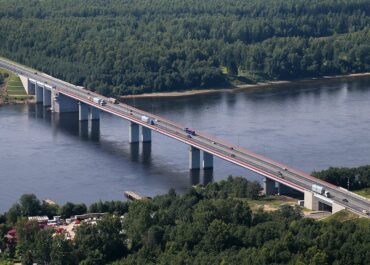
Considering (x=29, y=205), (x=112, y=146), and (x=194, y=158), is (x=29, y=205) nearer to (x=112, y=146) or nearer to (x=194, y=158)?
(x=194, y=158)

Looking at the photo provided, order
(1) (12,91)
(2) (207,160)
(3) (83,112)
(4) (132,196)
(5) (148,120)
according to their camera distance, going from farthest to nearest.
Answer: (1) (12,91) < (3) (83,112) < (5) (148,120) < (2) (207,160) < (4) (132,196)

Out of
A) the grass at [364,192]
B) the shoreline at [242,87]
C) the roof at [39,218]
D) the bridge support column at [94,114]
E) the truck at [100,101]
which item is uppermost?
the truck at [100,101]


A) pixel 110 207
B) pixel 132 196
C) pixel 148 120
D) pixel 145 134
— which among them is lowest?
pixel 132 196

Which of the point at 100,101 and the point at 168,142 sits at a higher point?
the point at 100,101

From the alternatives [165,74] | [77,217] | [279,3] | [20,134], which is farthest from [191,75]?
[77,217]

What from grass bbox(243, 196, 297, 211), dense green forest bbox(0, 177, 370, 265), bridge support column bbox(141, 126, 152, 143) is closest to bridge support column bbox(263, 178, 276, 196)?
grass bbox(243, 196, 297, 211)

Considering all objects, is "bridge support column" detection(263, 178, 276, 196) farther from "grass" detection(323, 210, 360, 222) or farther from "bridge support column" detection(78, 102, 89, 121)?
"bridge support column" detection(78, 102, 89, 121)

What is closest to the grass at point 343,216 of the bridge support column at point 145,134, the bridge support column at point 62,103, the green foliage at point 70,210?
the green foliage at point 70,210

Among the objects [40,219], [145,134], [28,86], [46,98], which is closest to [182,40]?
[28,86]

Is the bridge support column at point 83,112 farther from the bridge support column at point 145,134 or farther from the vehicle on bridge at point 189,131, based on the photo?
the vehicle on bridge at point 189,131
